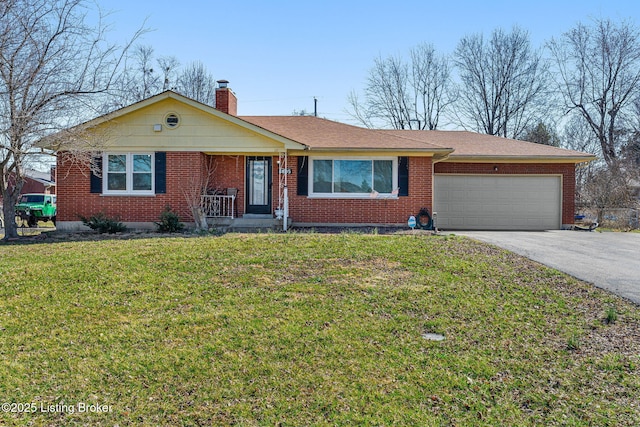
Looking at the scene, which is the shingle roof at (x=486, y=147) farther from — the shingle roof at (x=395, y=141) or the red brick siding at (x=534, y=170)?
the red brick siding at (x=534, y=170)

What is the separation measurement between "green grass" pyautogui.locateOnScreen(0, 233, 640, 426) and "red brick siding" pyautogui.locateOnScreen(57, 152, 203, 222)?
599cm

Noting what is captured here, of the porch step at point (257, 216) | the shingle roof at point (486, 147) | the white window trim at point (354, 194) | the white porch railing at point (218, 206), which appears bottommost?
the porch step at point (257, 216)

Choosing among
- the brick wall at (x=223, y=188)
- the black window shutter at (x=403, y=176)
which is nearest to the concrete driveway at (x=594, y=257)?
the brick wall at (x=223, y=188)

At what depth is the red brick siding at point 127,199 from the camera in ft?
45.8

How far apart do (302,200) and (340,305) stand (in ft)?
28.4

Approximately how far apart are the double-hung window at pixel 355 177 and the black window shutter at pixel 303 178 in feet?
0.41

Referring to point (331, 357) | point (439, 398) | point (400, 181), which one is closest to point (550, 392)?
point (439, 398)

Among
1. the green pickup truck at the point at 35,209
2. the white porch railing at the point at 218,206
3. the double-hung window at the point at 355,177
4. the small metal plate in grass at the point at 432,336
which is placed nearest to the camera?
the small metal plate in grass at the point at 432,336

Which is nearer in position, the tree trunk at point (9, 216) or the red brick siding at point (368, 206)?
the tree trunk at point (9, 216)

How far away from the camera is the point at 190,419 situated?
370 centimetres

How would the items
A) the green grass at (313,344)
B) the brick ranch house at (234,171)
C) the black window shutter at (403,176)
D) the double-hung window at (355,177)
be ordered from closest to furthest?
the green grass at (313,344), the brick ranch house at (234,171), the black window shutter at (403,176), the double-hung window at (355,177)

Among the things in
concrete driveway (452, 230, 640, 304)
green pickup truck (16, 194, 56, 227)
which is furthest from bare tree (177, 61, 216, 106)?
concrete driveway (452, 230, 640, 304)

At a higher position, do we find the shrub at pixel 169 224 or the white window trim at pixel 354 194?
the white window trim at pixel 354 194

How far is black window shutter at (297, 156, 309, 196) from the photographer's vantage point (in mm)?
14492
